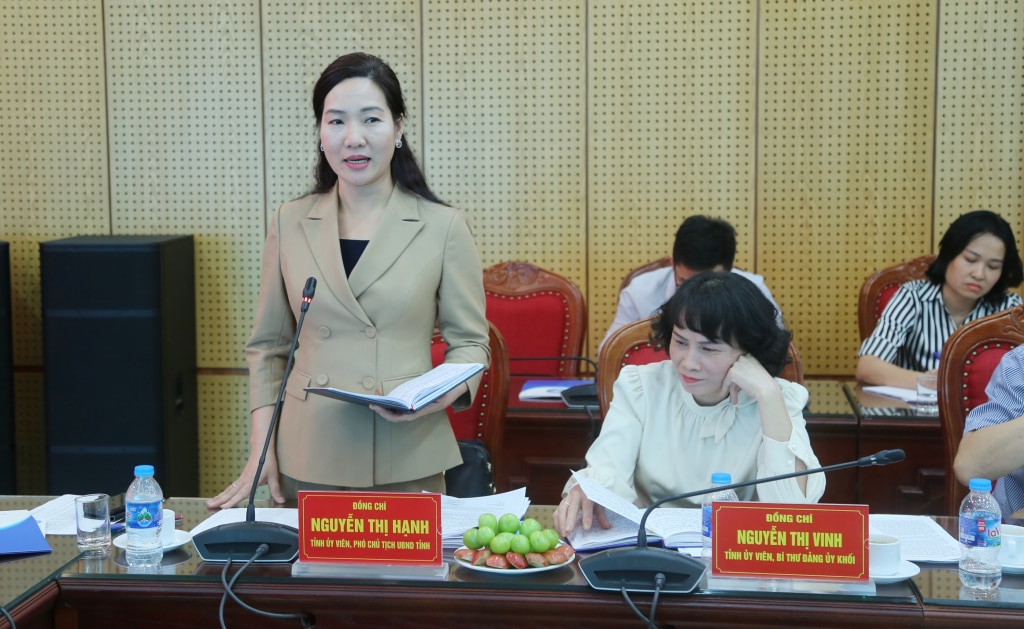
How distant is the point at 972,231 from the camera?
11.8 feet

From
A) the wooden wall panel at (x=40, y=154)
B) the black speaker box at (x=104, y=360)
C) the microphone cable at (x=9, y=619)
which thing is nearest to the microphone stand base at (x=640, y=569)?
the microphone cable at (x=9, y=619)

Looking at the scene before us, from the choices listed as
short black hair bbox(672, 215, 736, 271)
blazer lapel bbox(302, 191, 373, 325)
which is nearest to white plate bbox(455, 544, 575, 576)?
blazer lapel bbox(302, 191, 373, 325)

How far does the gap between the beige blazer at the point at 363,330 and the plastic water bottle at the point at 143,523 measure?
0.39 meters

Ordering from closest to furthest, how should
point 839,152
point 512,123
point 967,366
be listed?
point 967,366 → point 839,152 → point 512,123

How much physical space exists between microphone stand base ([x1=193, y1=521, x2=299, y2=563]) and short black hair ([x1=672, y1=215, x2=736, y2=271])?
227 centimetres

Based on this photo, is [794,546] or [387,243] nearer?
[794,546]

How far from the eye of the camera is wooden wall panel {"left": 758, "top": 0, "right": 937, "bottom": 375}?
4.59m

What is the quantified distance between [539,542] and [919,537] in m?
0.66

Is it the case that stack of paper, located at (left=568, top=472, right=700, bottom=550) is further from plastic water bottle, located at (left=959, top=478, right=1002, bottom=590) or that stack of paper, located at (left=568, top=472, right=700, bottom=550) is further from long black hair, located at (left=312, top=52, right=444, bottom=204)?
long black hair, located at (left=312, top=52, right=444, bottom=204)

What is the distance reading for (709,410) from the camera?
7.04 feet

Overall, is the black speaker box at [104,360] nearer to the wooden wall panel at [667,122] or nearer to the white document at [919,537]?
the wooden wall panel at [667,122]

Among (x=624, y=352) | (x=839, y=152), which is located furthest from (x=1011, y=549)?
(x=839, y=152)

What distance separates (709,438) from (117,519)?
1.13 meters

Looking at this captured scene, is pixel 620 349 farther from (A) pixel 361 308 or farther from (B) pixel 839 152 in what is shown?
(B) pixel 839 152
